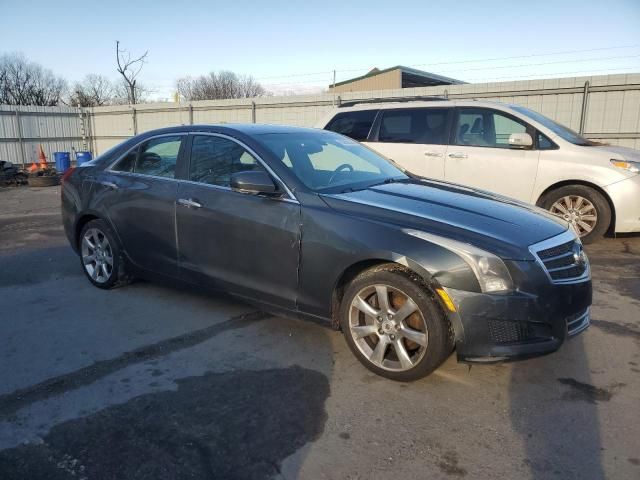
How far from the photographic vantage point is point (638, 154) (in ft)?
22.9

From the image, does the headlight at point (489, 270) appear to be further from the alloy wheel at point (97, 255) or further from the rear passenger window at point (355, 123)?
the rear passenger window at point (355, 123)

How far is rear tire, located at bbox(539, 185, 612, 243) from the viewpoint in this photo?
6.80 meters

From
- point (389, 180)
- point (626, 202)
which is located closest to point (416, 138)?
point (626, 202)

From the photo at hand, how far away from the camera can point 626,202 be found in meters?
6.65

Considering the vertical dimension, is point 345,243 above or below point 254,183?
below

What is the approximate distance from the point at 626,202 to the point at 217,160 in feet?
17.2

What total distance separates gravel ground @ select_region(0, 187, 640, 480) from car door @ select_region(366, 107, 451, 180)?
11.8ft

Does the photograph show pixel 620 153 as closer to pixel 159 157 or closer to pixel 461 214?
pixel 461 214

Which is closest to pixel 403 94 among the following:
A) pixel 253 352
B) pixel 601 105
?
pixel 601 105

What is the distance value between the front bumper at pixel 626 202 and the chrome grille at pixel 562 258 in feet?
12.3

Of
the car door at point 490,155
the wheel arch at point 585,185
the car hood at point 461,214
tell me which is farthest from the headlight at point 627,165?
the car hood at point 461,214

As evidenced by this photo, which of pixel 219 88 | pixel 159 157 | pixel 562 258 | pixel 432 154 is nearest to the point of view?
pixel 562 258

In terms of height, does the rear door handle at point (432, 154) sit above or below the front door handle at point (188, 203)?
above

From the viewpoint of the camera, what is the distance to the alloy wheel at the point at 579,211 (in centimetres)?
688
